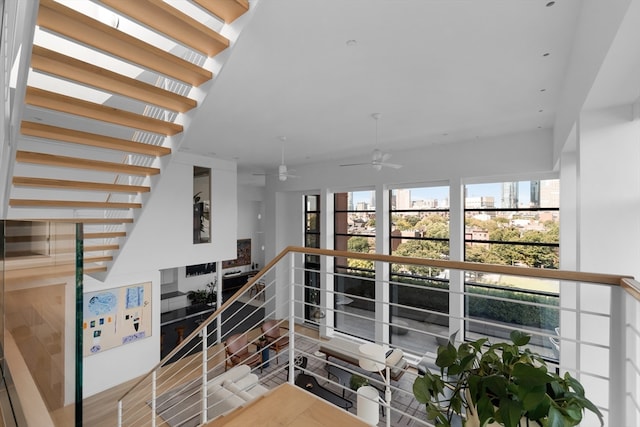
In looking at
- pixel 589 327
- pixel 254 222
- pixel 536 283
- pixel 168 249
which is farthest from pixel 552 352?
pixel 254 222

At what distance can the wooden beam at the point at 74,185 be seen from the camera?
105 inches

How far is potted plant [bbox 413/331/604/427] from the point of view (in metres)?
0.99

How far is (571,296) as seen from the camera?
4.17m

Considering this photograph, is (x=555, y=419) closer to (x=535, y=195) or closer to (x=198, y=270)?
(x=535, y=195)

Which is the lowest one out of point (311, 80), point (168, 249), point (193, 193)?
point (168, 249)

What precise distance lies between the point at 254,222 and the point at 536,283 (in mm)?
9057

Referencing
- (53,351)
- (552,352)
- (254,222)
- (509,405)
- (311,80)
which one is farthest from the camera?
(254,222)

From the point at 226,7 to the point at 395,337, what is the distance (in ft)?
22.2

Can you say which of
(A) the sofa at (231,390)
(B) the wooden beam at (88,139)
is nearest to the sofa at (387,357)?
(A) the sofa at (231,390)

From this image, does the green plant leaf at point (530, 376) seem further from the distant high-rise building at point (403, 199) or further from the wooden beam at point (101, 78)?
the distant high-rise building at point (403, 199)

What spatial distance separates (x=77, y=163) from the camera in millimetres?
2715

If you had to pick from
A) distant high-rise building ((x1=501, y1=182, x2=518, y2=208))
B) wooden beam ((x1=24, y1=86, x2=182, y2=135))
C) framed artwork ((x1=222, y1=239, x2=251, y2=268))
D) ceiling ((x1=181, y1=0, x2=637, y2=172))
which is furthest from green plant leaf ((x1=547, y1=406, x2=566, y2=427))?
framed artwork ((x1=222, y1=239, x2=251, y2=268))

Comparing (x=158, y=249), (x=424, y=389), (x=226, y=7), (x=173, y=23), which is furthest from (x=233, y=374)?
(x=226, y=7)

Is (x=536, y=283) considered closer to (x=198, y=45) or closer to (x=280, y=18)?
(x=280, y=18)
